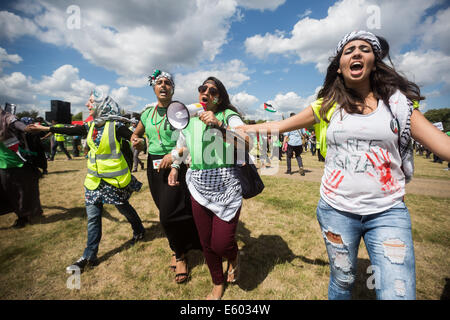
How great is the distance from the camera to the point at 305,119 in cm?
154

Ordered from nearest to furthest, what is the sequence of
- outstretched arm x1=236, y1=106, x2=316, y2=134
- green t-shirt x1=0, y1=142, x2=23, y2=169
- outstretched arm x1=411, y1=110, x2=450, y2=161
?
outstretched arm x1=411, y1=110, x2=450, y2=161 → outstretched arm x1=236, y1=106, x2=316, y2=134 → green t-shirt x1=0, y1=142, x2=23, y2=169

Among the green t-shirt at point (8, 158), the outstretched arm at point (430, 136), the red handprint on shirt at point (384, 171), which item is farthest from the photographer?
the green t-shirt at point (8, 158)

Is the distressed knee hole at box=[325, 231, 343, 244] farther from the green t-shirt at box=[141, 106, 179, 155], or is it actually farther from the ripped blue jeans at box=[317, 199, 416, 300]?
the green t-shirt at box=[141, 106, 179, 155]

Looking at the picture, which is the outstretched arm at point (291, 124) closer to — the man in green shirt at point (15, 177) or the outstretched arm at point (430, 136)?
the outstretched arm at point (430, 136)

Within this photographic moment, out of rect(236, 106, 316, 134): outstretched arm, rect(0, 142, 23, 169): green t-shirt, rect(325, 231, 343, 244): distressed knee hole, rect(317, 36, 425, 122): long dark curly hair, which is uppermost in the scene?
rect(317, 36, 425, 122): long dark curly hair

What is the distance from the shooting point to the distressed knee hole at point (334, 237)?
Result: 1379mm

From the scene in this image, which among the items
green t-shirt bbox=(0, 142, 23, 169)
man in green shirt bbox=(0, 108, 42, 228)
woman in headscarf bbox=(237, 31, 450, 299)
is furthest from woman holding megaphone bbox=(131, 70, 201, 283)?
green t-shirt bbox=(0, 142, 23, 169)

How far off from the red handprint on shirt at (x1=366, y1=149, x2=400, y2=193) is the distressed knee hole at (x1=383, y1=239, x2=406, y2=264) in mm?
306

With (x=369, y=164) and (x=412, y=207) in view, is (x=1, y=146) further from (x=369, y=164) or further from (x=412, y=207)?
(x=412, y=207)

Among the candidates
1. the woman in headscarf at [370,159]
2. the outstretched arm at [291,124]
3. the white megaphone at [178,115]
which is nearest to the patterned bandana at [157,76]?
the white megaphone at [178,115]

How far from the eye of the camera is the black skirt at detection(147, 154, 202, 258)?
245cm

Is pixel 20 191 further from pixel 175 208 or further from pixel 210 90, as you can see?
pixel 210 90
